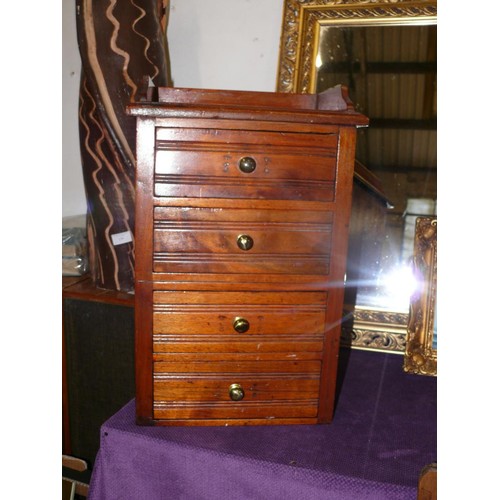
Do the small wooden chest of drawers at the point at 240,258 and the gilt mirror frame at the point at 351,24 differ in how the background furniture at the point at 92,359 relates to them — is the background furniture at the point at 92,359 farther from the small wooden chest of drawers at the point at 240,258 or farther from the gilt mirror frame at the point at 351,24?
the gilt mirror frame at the point at 351,24

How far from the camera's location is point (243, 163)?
95 centimetres

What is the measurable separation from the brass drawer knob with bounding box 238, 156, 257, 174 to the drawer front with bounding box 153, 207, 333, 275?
8 cm

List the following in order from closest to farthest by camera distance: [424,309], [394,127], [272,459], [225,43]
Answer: [272,459], [424,309], [394,127], [225,43]

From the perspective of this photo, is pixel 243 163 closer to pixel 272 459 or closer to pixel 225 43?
pixel 272 459

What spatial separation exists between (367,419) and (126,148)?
3.01ft

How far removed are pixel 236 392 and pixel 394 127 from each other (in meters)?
0.88

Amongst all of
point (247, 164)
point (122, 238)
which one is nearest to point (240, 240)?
point (247, 164)

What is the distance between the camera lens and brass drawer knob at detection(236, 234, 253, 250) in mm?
976

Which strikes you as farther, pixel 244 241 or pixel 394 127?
pixel 394 127

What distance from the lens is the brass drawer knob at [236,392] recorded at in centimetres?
103

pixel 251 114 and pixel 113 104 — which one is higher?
pixel 113 104

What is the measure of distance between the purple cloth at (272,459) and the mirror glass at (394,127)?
1.46ft

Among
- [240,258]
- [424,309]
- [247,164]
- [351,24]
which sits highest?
[351,24]
